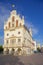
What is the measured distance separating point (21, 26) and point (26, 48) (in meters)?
2.80

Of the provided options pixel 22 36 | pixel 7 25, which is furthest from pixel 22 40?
pixel 7 25

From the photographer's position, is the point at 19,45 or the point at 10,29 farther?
the point at 10,29

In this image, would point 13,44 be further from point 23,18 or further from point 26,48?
point 23,18

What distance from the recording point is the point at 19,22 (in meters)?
19.8

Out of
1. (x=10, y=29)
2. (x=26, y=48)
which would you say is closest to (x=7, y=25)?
(x=10, y=29)

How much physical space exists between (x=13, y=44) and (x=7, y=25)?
9.13ft

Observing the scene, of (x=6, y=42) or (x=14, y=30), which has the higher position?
(x=14, y=30)

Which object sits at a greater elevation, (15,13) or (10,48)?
(15,13)


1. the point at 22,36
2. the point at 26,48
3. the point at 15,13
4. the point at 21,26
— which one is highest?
the point at 15,13

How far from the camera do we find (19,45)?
18844 millimetres

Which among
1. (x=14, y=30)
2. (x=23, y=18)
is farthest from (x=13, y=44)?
(x=23, y=18)

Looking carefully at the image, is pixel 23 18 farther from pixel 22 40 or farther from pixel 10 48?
pixel 10 48

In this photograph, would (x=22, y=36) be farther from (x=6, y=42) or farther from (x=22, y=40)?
(x=6, y=42)

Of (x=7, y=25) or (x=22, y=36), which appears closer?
(x=22, y=36)
